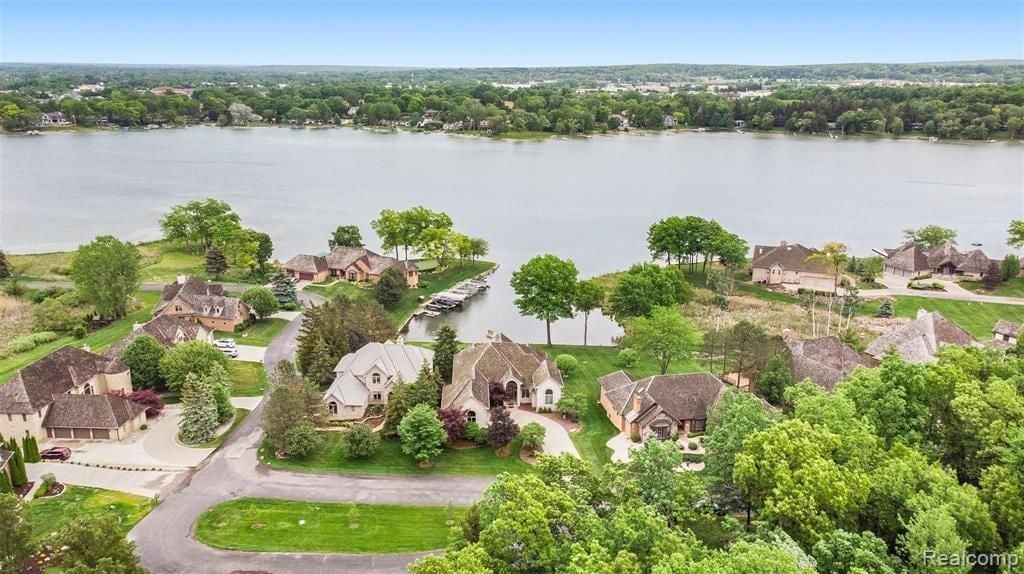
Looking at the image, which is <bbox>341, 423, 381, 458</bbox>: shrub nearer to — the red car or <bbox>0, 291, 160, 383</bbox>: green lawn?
the red car

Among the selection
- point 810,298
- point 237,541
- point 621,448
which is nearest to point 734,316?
point 810,298

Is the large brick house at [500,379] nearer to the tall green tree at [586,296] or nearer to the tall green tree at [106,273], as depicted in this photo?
the tall green tree at [586,296]

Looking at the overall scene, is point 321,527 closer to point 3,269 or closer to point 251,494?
point 251,494

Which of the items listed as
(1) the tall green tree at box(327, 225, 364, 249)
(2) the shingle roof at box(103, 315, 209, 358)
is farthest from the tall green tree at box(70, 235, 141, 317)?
(1) the tall green tree at box(327, 225, 364, 249)

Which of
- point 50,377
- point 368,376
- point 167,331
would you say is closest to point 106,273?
point 167,331

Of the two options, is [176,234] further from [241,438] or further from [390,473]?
Answer: [390,473]
